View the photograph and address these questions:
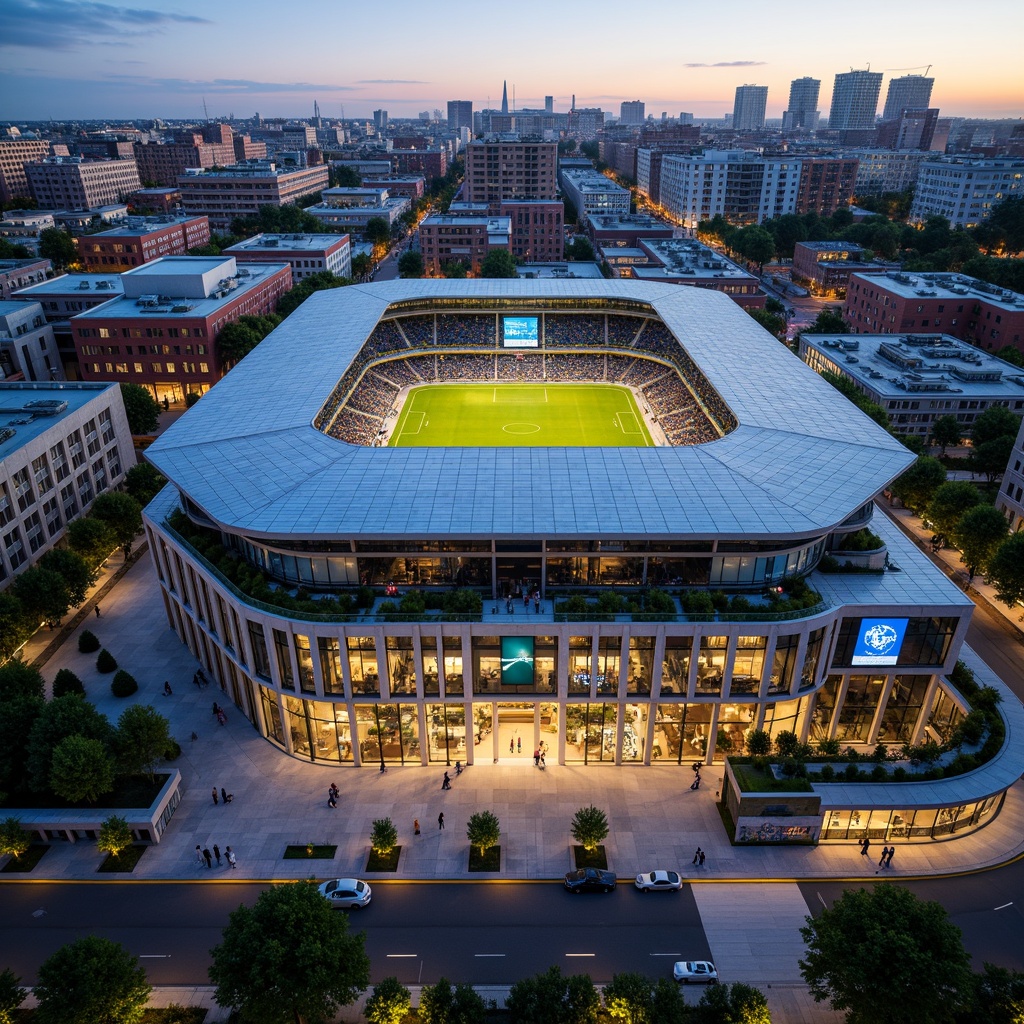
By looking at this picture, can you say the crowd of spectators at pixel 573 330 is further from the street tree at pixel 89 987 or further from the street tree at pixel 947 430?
the street tree at pixel 89 987

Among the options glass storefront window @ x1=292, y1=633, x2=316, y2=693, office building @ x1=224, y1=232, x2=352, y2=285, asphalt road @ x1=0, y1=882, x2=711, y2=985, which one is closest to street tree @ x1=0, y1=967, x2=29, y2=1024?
asphalt road @ x1=0, y1=882, x2=711, y2=985

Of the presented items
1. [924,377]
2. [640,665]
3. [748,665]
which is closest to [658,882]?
[640,665]

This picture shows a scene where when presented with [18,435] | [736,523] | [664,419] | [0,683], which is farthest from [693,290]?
[0,683]

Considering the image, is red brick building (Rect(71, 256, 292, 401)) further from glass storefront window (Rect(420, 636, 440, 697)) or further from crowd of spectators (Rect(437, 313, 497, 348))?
glass storefront window (Rect(420, 636, 440, 697))

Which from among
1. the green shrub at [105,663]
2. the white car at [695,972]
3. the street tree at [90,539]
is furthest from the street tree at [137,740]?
the white car at [695,972]

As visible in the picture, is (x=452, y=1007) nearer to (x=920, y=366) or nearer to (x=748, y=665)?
(x=748, y=665)

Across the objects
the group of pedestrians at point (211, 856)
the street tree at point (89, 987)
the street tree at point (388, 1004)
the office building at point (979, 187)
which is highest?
the office building at point (979, 187)
